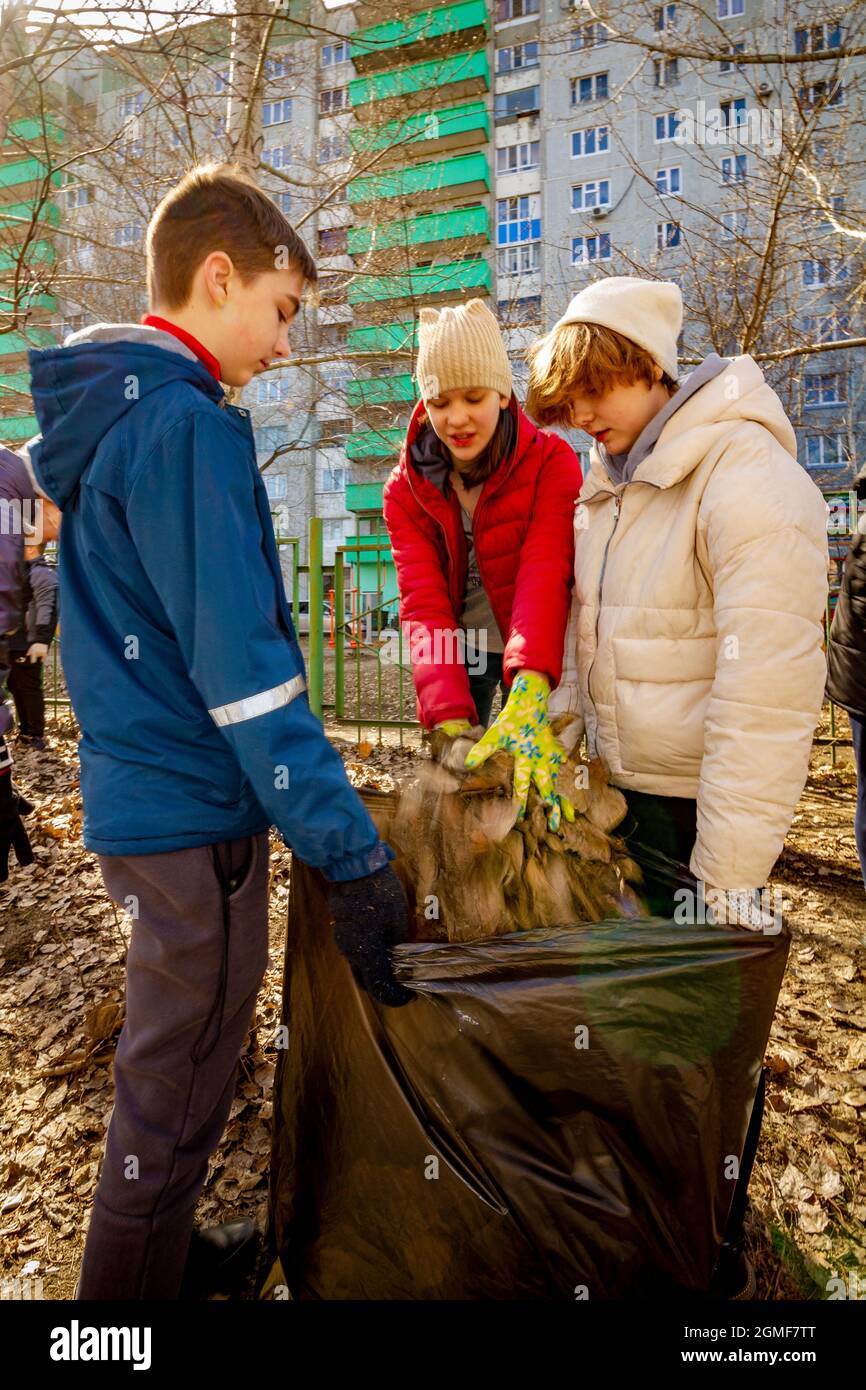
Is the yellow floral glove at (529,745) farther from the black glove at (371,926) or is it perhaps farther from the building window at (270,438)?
the building window at (270,438)

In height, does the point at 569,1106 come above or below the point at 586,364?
below

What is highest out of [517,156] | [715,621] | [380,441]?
[517,156]

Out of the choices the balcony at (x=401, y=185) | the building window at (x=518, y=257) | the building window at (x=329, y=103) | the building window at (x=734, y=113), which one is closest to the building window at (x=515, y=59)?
the building window at (x=518, y=257)

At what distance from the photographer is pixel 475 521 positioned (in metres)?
1.84

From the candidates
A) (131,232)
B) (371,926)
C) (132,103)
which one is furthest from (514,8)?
(371,926)

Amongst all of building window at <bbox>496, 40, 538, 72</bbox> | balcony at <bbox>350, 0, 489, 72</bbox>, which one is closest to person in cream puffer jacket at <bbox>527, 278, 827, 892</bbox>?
balcony at <bbox>350, 0, 489, 72</bbox>

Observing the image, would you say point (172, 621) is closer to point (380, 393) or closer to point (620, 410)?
point (620, 410)

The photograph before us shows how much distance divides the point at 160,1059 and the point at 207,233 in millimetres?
1287

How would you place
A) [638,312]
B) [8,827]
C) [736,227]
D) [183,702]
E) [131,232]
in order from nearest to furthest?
[183,702] → [638,312] → [8,827] → [736,227] → [131,232]

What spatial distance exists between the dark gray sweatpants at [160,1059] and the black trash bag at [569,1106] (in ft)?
0.93

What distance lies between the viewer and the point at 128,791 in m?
1.13

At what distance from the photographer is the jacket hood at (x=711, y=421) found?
1.31m

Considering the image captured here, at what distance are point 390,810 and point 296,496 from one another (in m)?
24.2

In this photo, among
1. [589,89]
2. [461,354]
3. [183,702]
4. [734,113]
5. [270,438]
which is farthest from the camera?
[270,438]
